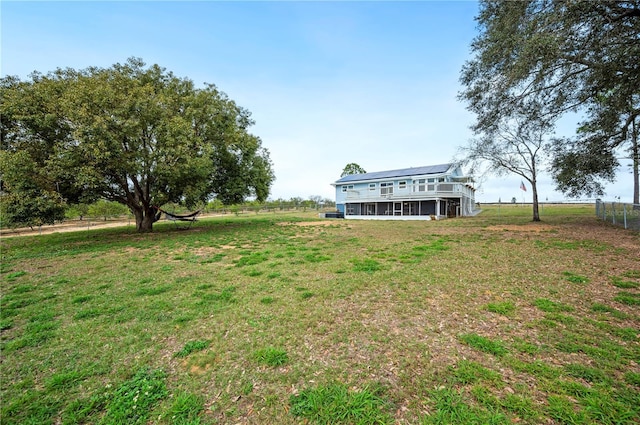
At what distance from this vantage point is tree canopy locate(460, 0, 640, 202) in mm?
→ 6426

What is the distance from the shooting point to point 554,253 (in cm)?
737

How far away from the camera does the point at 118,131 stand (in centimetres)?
1055

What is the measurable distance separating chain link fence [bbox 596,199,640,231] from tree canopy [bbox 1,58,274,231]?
19383 millimetres

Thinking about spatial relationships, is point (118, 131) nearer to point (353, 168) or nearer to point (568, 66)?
point (568, 66)

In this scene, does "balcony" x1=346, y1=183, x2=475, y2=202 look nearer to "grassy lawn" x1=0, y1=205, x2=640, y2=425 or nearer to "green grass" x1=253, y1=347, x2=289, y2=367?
"grassy lawn" x1=0, y1=205, x2=640, y2=425

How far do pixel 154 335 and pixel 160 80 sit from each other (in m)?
16.0

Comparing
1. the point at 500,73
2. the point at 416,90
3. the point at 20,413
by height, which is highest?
the point at 416,90

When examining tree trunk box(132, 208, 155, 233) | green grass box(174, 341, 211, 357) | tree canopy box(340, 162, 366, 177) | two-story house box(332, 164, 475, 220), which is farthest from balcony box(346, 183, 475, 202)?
tree canopy box(340, 162, 366, 177)

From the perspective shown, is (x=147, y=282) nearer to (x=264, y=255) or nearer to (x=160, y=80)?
(x=264, y=255)

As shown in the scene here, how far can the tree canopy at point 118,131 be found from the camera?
9.94 meters

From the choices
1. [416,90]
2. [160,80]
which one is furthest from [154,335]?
[416,90]

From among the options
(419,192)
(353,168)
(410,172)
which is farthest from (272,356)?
(353,168)

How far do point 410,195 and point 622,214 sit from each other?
503 inches

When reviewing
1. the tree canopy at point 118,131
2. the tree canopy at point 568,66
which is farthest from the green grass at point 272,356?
the tree canopy at point 118,131
